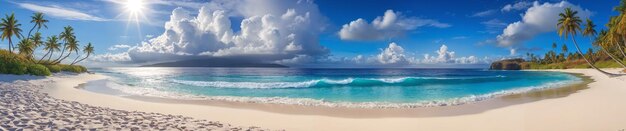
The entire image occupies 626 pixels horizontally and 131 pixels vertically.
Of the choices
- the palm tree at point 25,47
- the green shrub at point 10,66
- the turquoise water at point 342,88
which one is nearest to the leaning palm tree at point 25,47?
the palm tree at point 25,47

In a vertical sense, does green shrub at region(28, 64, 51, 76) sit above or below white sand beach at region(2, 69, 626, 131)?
above

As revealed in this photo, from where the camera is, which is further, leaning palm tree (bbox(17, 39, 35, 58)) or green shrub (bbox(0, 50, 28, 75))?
leaning palm tree (bbox(17, 39, 35, 58))

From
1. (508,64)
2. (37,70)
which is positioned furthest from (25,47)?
(508,64)

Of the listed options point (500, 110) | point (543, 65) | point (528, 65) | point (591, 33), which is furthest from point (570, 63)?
point (500, 110)

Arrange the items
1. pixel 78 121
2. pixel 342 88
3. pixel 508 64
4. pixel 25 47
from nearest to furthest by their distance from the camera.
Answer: pixel 78 121
pixel 342 88
pixel 25 47
pixel 508 64

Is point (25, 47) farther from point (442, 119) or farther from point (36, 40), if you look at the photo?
point (442, 119)

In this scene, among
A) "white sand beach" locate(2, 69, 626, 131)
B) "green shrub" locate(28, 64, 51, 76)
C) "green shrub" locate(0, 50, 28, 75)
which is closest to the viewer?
"white sand beach" locate(2, 69, 626, 131)

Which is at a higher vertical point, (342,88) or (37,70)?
(37,70)

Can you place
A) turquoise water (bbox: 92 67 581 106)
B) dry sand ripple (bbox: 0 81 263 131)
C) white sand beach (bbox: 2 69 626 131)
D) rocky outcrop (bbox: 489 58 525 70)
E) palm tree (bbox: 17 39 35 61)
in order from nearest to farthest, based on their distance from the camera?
dry sand ripple (bbox: 0 81 263 131)
white sand beach (bbox: 2 69 626 131)
turquoise water (bbox: 92 67 581 106)
palm tree (bbox: 17 39 35 61)
rocky outcrop (bbox: 489 58 525 70)

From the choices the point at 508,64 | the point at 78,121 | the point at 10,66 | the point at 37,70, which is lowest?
the point at 78,121

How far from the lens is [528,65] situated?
552 feet

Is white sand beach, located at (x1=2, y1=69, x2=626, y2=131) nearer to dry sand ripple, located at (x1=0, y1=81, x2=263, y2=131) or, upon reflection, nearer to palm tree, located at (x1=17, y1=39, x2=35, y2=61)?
dry sand ripple, located at (x1=0, y1=81, x2=263, y2=131)

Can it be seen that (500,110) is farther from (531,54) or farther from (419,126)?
(531,54)

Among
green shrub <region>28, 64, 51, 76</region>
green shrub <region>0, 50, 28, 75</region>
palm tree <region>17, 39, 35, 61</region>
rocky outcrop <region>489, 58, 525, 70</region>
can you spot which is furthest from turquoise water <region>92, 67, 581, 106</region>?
rocky outcrop <region>489, 58, 525, 70</region>
